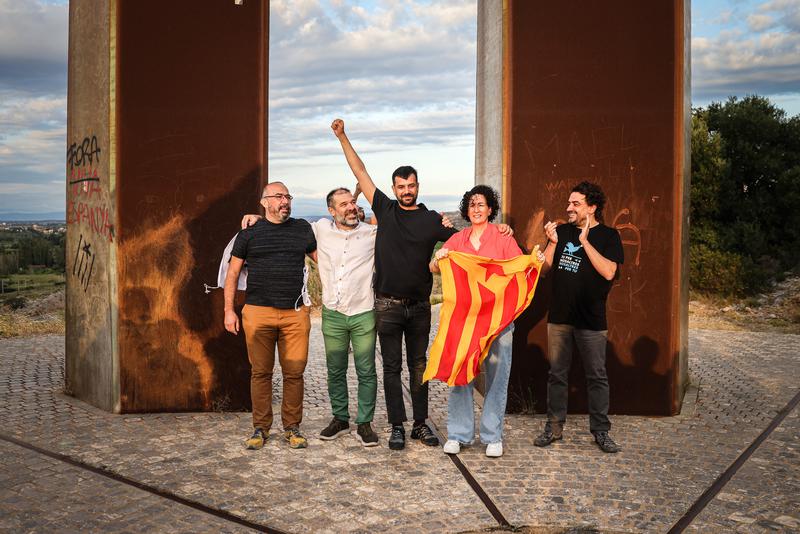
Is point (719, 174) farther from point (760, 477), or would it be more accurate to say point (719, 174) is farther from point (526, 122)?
point (760, 477)

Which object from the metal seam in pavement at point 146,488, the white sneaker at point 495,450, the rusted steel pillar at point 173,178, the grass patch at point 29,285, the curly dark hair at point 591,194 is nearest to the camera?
the metal seam in pavement at point 146,488

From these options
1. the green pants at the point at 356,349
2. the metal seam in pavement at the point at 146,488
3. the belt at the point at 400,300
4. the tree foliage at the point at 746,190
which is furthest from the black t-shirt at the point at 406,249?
the tree foliage at the point at 746,190

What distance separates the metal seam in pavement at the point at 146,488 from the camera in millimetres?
4414

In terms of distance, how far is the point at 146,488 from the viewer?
502cm

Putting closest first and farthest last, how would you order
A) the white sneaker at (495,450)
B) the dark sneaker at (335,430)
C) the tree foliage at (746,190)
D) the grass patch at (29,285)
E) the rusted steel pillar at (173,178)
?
the white sneaker at (495,450) → the dark sneaker at (335,430) → the rusted steel pillar at (173,178) → the tree foliage at (746,190) → the grass patch at (29,285)

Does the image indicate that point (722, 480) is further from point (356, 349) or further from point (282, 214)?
point (282, 214)

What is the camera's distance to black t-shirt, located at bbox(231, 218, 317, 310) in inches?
229

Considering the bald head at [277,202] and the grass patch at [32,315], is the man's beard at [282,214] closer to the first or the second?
the bald head at [277,202]

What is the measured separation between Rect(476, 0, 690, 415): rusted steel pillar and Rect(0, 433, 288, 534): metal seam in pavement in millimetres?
3252

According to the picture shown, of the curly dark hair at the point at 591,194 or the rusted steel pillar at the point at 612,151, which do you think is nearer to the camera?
the curly dark hair at the point at 591,194

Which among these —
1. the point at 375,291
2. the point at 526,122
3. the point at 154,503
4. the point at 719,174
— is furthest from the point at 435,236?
the point at 719,174

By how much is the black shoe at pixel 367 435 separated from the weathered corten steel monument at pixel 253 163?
153 centimetres

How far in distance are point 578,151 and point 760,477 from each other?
123 inches

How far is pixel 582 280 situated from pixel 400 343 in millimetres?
1463
